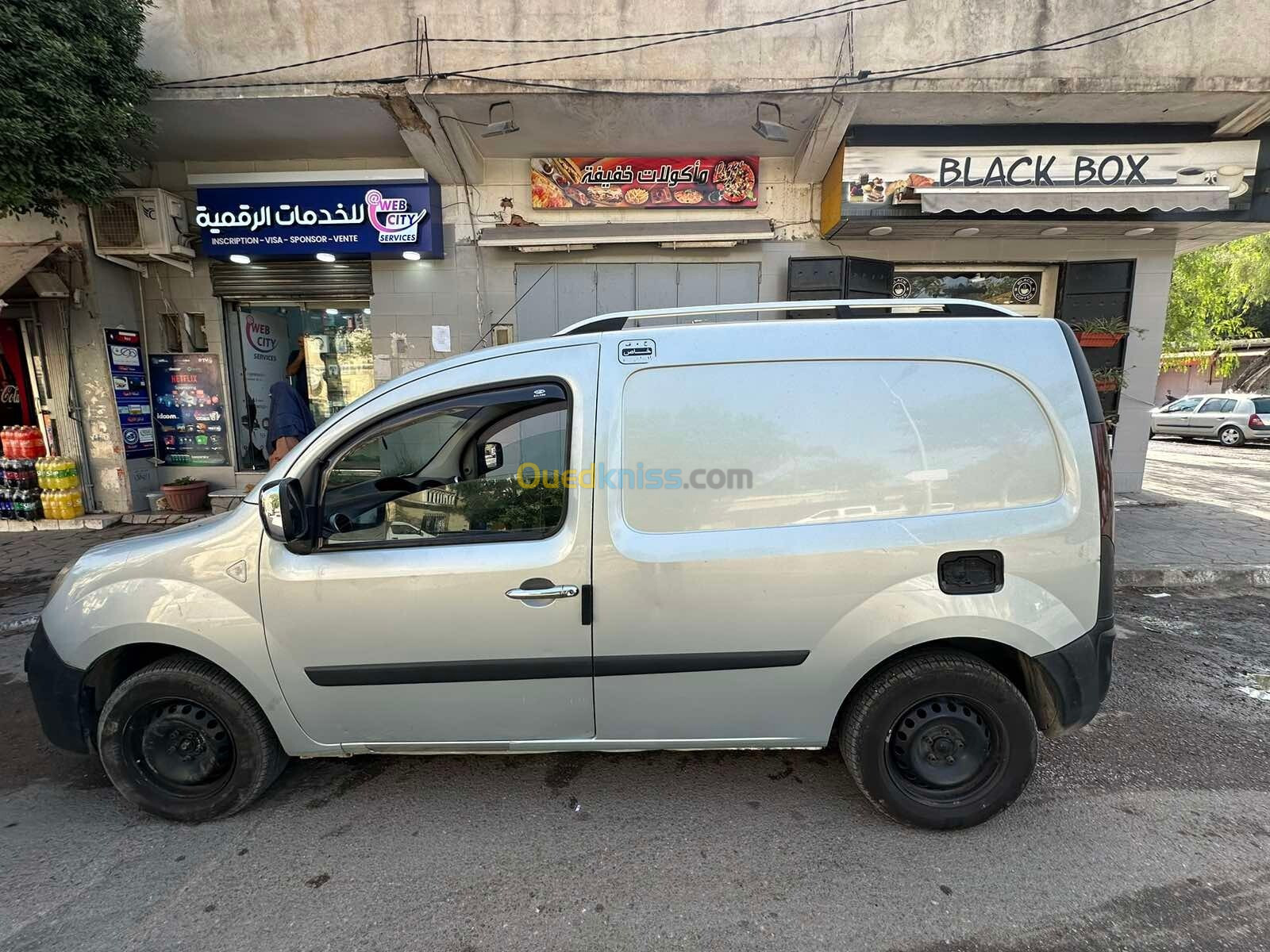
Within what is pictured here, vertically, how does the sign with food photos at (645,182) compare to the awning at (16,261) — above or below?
above

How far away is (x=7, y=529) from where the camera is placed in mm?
7156

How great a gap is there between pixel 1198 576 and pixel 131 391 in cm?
1222

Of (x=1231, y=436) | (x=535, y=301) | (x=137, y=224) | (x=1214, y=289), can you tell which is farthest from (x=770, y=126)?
(x=1214, y=289)

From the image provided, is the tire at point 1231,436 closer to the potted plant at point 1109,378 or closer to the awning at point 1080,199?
the potted plant at point 1109,378

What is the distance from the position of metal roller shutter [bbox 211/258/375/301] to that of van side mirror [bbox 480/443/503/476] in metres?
5.69

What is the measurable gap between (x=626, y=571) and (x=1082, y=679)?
185cm

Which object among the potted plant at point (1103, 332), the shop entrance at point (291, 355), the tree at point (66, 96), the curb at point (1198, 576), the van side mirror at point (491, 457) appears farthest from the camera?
the shop entrance at point (291, 355)

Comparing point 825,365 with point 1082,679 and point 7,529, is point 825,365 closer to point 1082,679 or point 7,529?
point 1082,679

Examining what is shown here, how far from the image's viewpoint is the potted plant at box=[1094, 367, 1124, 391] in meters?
6.93

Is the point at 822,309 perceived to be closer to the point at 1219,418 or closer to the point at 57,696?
the point at 57,696

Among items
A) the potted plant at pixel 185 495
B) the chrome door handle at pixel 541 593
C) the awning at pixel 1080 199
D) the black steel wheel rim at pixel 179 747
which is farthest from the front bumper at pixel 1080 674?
the potted plant at pixel 185 495

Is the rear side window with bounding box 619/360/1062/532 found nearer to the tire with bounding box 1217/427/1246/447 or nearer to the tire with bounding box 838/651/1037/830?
the tire with bounding box 838/651/1037/830

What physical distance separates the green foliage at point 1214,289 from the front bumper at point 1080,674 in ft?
74.7

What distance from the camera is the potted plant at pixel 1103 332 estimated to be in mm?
6949
